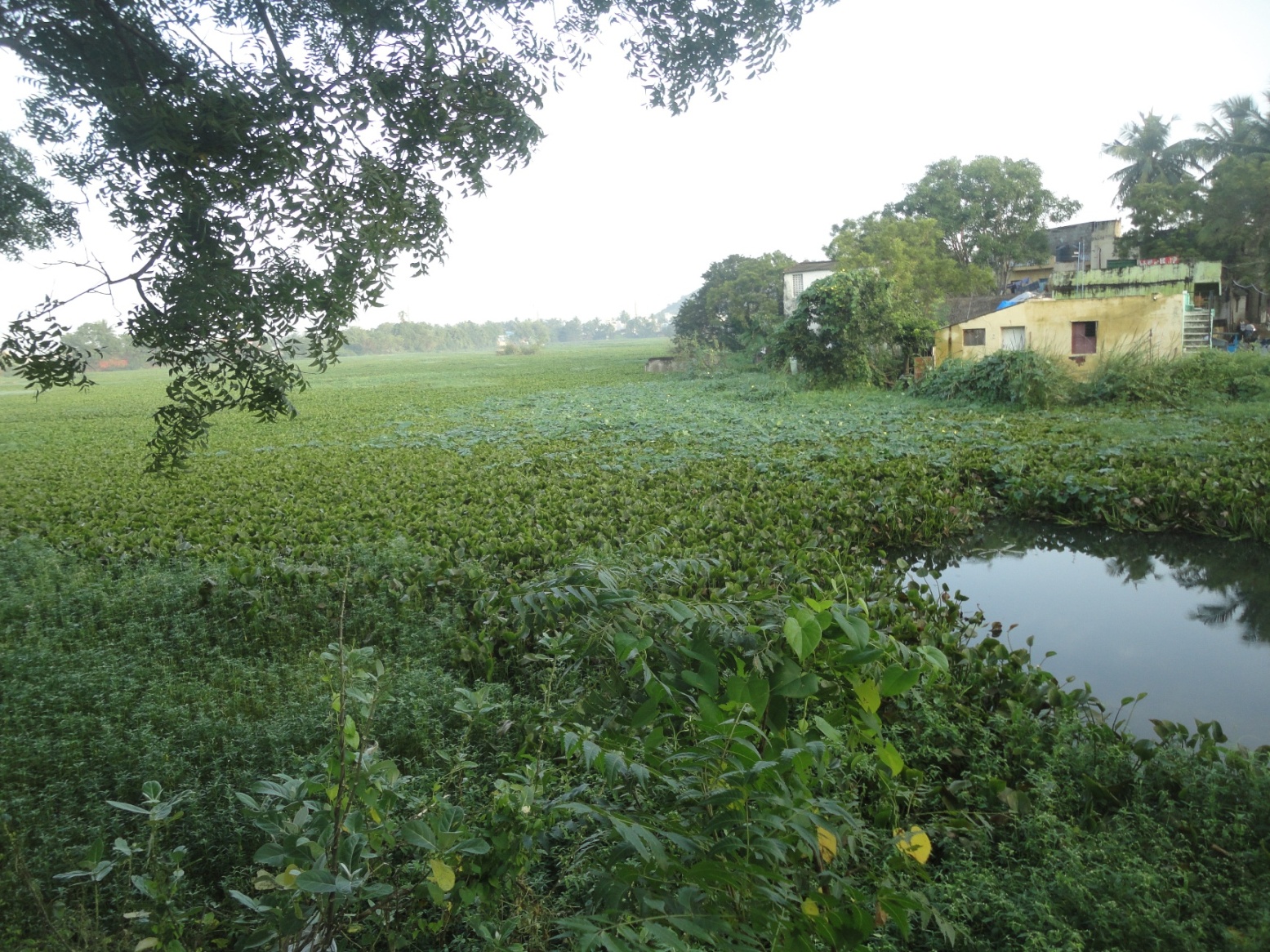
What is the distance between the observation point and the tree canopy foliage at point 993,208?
107 ft

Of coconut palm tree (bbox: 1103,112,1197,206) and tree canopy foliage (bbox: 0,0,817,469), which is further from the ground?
coconut palm tree (bbox: 1103,112,1197,206)

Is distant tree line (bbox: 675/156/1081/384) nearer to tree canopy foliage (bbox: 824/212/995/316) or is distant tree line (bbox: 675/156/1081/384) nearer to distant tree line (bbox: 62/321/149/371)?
tree canopy foliage (bbox: 824/212/995/316)

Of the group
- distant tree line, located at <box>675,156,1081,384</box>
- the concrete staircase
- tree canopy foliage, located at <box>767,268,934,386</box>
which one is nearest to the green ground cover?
the concrete staircase

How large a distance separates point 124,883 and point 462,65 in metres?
3.66

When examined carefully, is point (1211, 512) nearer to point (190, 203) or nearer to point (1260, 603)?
point (1260, 603)

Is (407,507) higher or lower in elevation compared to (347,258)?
lower

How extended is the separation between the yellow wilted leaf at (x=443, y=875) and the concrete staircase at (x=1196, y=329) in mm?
18546

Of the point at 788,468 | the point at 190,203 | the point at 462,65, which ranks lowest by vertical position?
the point at 788,468

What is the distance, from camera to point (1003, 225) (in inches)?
1314

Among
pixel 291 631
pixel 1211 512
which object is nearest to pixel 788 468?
pixel 1211 512

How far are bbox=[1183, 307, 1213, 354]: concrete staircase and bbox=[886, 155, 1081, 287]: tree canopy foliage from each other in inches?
645

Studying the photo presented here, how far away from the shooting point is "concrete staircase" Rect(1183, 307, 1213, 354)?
16.3 m

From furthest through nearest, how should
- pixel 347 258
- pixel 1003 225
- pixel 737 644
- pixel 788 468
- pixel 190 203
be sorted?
pixel 1003 225, pixel 788 468, pixel 347 258, pixel 190 203, pixel 737 644

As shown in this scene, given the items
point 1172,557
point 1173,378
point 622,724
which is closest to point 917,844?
point 622,724
